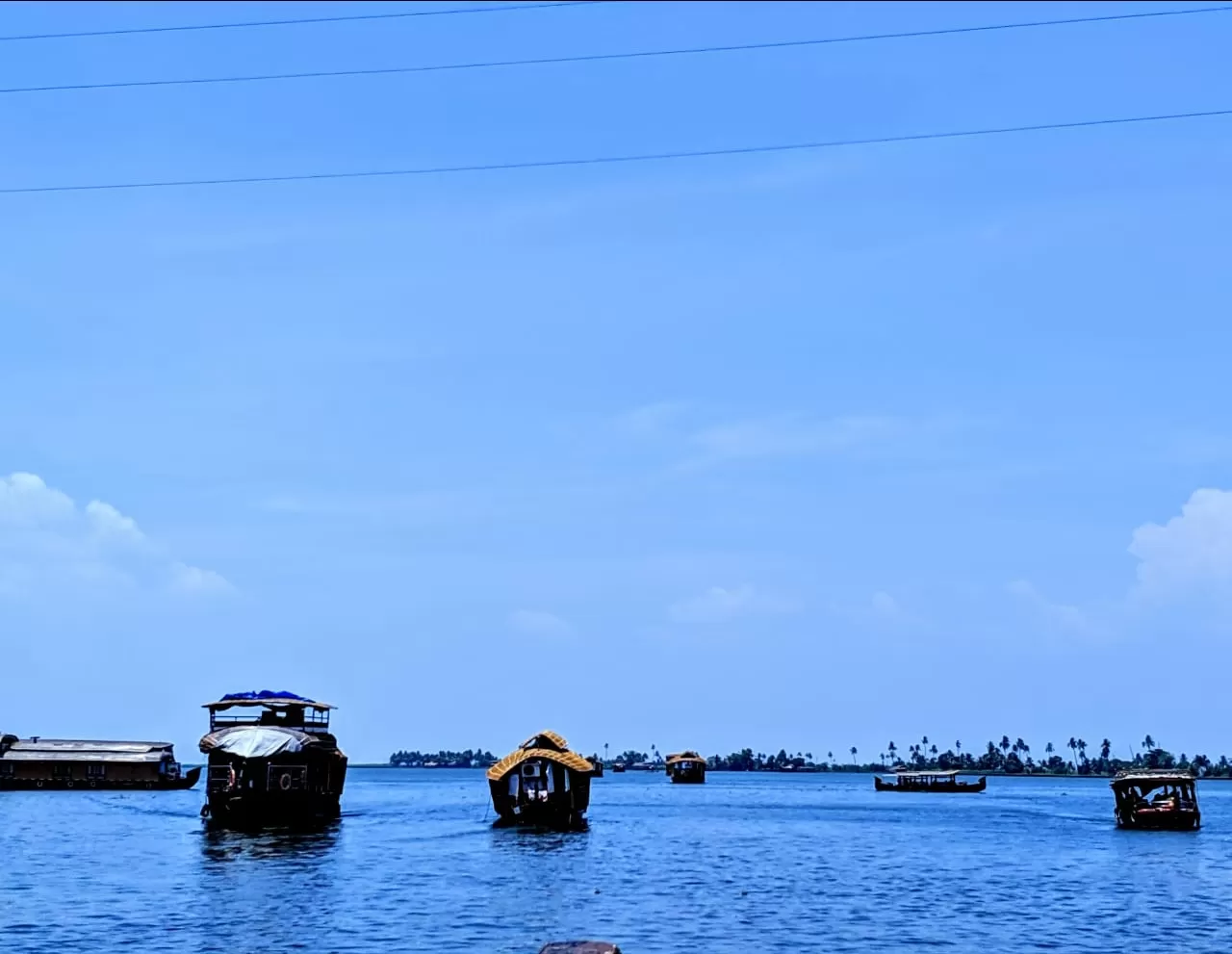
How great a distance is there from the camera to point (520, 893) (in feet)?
171

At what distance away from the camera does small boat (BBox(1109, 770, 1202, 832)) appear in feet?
298

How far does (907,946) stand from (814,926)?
490 cm

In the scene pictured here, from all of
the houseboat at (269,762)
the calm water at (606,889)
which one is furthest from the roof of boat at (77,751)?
the houseboat at (269,762)

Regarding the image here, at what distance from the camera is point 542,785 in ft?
278

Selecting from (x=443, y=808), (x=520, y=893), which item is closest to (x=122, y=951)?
(x=520, y=893)

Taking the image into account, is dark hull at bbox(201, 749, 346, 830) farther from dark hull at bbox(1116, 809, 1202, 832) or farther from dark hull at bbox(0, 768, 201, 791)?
dark hull at bbox(0, 768, 201, 791)

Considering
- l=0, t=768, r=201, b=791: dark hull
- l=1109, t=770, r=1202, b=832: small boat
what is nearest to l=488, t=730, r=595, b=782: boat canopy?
l=1109, t=770, r=1202, b=832: small boat

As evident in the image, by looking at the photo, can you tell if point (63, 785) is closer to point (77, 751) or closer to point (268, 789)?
point (77, 751)

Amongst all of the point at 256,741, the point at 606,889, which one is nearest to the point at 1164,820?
the point at 606,889

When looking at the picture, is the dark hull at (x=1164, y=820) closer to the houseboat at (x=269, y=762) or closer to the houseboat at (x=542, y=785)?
the houseboat at (x=542, y=785)

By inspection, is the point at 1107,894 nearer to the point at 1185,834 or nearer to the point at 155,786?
the point at 1185,834

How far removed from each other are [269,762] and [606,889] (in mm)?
30925

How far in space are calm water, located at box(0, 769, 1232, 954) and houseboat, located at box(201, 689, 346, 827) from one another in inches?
109

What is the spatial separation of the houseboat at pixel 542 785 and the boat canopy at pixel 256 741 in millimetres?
13104
